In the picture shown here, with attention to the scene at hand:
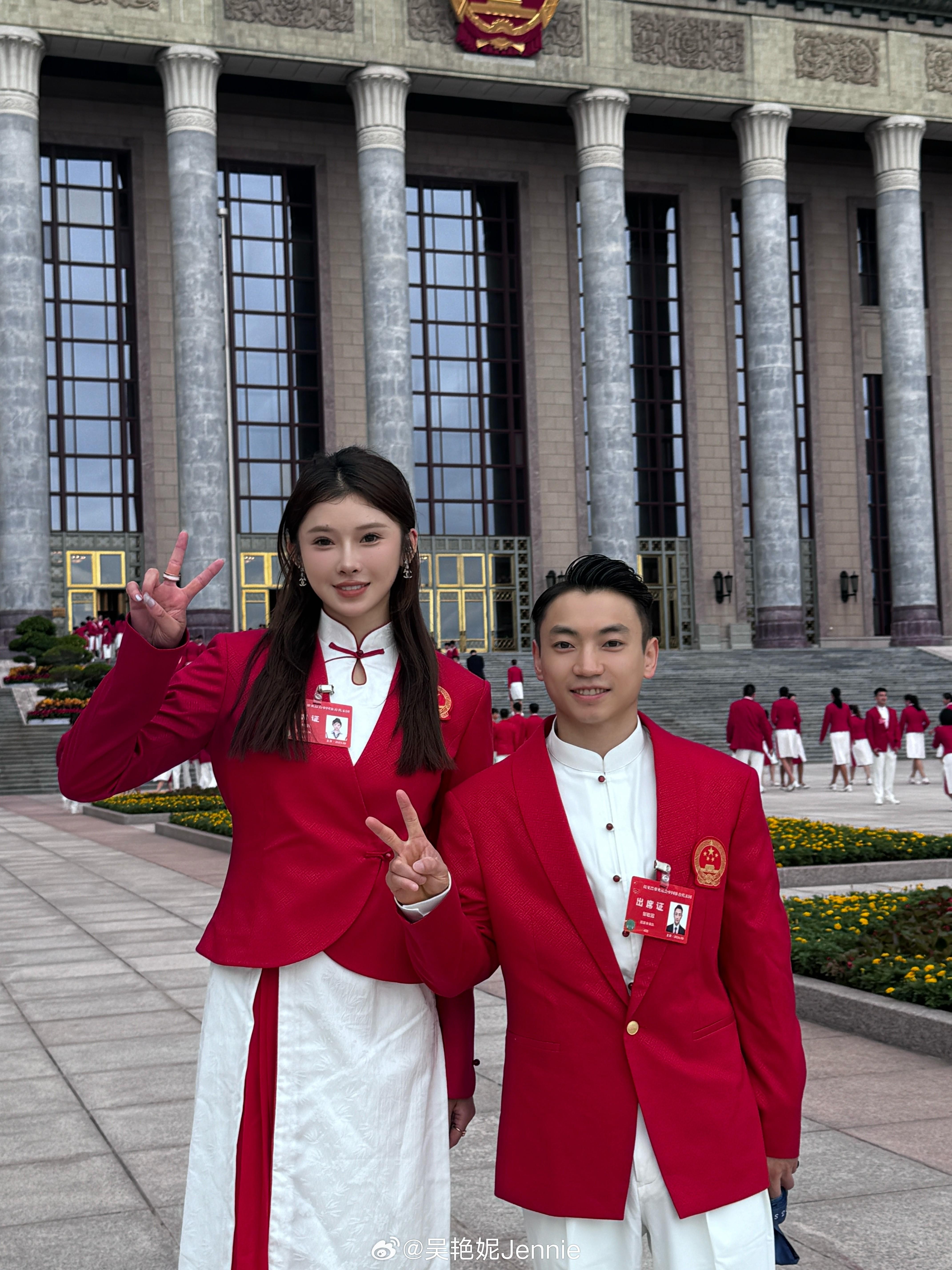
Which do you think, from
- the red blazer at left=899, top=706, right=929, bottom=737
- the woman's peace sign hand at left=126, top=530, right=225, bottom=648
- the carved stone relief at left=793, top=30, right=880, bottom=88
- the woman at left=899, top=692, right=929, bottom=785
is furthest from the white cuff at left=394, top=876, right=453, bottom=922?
the carved stone relief at left=793, top=30, right=880, bottom=88

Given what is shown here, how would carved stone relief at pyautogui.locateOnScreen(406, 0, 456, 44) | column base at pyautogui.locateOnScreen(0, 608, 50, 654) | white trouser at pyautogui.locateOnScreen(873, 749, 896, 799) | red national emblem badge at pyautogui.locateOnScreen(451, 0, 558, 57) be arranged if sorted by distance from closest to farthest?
white trouser at pyautogui.locateOnScreen(873, 749, 896, 799), column base at pyautogui.locateOnScreen(0, 608, 50, 654), carved stone relief at pyautogui.locateOnScreen(406, 0, 456, 44), red national emblem badge at pyautogui.locateOnScreen(451, 0, 558, 57)

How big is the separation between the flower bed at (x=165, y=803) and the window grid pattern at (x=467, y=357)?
21545 mm

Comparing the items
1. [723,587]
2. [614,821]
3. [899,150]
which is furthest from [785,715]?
[899,150]

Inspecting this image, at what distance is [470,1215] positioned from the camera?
163 inches

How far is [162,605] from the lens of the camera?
8.51 ft

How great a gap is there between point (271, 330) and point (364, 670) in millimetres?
40206

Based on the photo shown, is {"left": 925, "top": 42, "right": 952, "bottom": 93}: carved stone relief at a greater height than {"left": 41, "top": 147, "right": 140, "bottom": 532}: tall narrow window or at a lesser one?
greater

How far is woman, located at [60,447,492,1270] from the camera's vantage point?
8.22ft

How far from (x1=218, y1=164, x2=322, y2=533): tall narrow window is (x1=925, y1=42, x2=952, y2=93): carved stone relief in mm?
18130

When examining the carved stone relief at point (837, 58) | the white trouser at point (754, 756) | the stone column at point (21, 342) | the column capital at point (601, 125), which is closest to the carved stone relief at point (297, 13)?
the stone column at point (21, 342)

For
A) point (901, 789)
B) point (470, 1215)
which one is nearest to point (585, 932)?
point (470, 1215)

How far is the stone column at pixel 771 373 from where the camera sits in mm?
38062

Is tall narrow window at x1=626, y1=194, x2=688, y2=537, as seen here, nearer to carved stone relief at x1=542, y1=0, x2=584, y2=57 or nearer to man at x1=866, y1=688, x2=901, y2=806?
carved stone relief at x1=542, y1=0, x2=584, y2=57

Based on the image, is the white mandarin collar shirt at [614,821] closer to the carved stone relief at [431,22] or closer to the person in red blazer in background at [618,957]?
the person in red blazer in background at [618,957]
